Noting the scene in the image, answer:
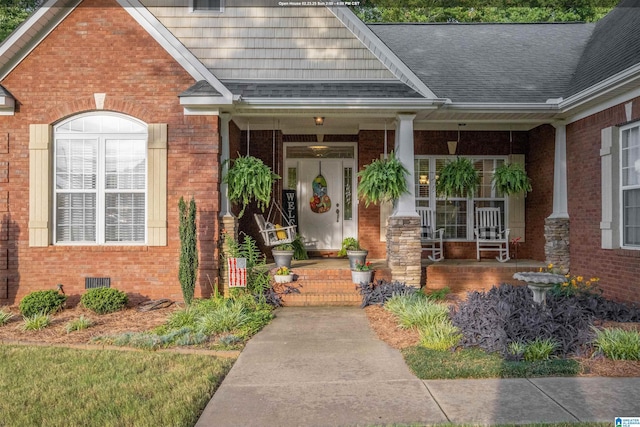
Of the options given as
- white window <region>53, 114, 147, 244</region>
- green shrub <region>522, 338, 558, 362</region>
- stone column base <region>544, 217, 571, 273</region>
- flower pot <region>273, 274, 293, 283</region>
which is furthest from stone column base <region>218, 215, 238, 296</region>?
stone column base <region>544, 217, 571, 273</region>

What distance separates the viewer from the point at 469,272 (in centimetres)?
909

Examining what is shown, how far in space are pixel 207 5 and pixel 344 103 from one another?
330cm

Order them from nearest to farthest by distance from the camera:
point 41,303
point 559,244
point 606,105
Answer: point 41,303, point 606,105, point 559,244

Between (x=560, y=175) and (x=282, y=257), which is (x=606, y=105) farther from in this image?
(x=282, y=257)

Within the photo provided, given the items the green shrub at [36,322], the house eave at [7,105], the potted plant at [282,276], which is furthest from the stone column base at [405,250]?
the house eave at [7,105]

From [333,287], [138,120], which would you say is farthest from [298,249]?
[138,120]

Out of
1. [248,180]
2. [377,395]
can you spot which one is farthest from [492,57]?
[377,395]

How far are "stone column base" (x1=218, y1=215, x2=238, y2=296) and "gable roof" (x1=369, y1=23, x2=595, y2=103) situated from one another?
4.48 metres

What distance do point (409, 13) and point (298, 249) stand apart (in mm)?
16414

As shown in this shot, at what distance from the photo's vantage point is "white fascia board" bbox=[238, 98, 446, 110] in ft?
26.6

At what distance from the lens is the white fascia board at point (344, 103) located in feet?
26.6

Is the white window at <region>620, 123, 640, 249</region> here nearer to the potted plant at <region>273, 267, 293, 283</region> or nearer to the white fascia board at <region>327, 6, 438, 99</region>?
the white fascia board at <region>327, 6, 438, 99</region>

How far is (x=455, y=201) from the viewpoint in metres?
10.8

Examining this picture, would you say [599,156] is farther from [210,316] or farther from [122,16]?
[122,16]
